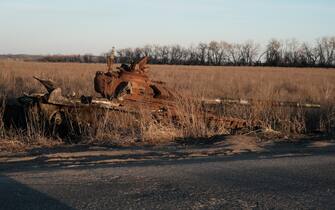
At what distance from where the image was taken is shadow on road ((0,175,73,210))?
18.0 feet

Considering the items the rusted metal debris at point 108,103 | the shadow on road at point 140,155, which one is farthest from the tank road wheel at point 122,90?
the shadow on road at point 140,155

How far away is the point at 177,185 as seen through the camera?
6523 mm

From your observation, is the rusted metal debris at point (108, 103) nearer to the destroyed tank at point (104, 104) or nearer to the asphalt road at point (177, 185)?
the destroyed tank at point (104, 104)

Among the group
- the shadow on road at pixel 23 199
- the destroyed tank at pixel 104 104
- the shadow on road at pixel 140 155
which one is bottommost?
the shadow on road at pixel 140 155

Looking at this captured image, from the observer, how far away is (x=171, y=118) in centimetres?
1277

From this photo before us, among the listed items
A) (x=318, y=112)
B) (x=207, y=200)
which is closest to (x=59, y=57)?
(x=318, y=112)

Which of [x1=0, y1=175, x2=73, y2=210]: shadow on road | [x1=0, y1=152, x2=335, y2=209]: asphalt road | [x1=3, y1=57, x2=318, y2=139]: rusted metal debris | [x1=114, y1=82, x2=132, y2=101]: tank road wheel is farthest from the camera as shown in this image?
[x1=114, y1=82, x2=132, y2=101]: tank road wheel

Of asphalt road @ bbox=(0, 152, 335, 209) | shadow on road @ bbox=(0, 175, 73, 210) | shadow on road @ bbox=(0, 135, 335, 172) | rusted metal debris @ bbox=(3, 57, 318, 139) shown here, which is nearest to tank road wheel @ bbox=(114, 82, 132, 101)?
rusted metal debris @ bbox=(3, 57, 318, 139)

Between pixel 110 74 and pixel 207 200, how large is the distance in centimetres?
774

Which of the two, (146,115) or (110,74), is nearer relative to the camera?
(146,115)

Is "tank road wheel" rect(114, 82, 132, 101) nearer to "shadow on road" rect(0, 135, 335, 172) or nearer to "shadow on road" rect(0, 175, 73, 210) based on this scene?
"shadow on road" rect(0, 135, 335, 172)

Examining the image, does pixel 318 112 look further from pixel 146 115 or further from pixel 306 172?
pixel 306 172

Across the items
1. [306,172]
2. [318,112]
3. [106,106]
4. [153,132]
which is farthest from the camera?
[318,112]

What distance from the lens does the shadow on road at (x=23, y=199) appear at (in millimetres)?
5484
